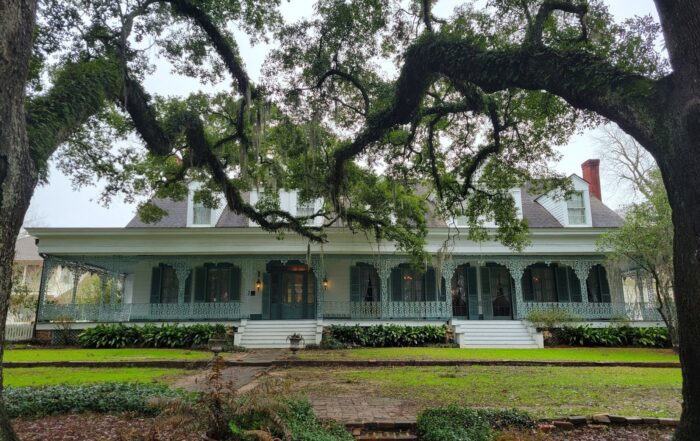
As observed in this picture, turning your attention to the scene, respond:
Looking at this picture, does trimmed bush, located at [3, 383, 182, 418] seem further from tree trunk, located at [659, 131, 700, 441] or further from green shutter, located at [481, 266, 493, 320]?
green shutter, located at [481, 266, 493, 320]

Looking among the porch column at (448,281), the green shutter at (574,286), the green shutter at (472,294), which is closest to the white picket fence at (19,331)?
the porch column at (448,281)

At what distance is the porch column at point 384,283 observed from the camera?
1837 cm

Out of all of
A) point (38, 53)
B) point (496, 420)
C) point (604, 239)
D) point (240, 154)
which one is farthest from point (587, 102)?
point (604, 239)

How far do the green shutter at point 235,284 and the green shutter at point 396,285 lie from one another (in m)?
6.69

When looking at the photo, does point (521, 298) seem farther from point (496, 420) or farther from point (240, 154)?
point (496, 420)

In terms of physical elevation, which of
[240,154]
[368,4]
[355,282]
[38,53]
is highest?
[368,4]

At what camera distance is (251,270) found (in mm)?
18922

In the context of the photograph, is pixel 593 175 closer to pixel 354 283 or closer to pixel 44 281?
pixel 354 283

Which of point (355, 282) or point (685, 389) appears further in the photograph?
point (355, 282)

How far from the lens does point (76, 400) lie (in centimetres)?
621

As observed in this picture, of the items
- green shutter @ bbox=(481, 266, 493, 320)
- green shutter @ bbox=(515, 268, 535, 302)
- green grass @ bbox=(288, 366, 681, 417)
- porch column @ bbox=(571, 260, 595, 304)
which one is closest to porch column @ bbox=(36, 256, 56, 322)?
green grass @ bbox=(288, 366, 681, 417)

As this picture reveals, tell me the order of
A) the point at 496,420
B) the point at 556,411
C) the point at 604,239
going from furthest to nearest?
the point at 604,239 → the point at 556,411 → the point at 496,420

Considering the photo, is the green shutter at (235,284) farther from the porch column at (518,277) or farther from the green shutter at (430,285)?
the porch column at (518,277)

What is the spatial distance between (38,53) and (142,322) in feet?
38.6
